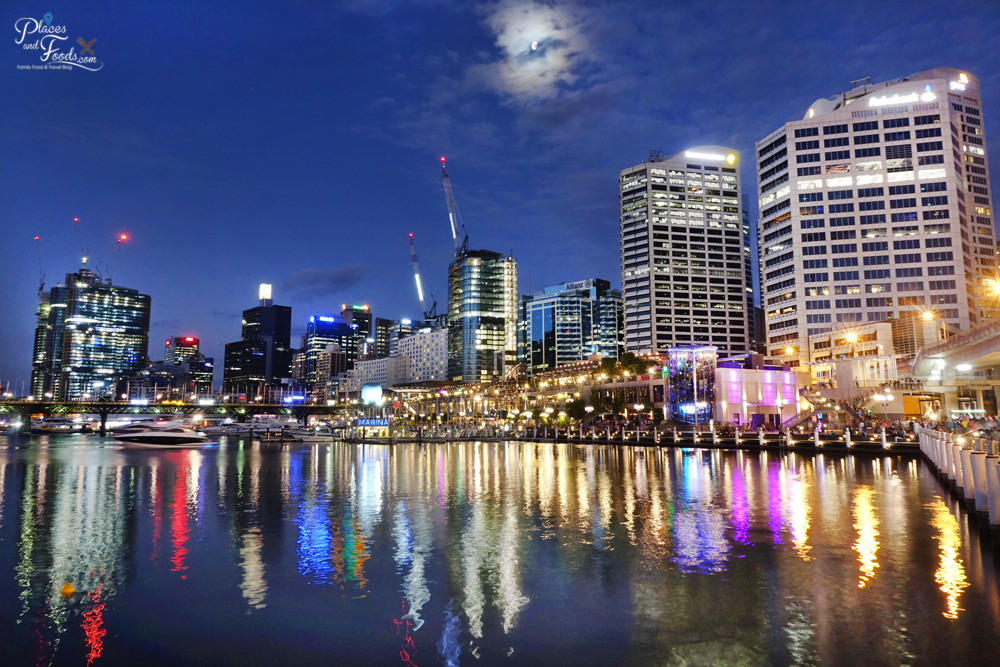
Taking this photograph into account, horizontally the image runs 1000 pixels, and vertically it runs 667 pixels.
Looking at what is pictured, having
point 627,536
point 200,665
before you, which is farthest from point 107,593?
point 627,536

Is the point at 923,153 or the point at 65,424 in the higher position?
the point at 923,153

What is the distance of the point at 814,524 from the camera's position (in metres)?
21.9

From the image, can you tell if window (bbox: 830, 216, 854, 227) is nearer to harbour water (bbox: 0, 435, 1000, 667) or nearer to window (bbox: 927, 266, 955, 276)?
window (bbox: 927, 266, 955, 276)

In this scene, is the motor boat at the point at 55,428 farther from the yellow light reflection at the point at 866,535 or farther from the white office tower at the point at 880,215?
the yellow light reflection at the point at 866,535

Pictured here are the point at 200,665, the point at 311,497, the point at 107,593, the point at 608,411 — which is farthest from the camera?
the point at 608,411

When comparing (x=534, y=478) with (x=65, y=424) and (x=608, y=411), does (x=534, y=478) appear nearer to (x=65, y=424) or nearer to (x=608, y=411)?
(x=608, y=411)

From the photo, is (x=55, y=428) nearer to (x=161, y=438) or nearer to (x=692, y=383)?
(x=161, y=438)

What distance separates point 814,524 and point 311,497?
74.5ft

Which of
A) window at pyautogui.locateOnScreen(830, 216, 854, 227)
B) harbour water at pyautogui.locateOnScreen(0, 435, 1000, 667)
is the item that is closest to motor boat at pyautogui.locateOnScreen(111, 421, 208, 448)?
harbour water at pyautogui.locateOnScreen(0, 435, 1000, 667)

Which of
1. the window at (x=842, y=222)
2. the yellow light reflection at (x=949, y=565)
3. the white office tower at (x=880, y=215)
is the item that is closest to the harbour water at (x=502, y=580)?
the yellow light reflection at (x=949, y=565)

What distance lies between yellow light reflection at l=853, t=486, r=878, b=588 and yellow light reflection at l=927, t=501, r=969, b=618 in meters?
1.44

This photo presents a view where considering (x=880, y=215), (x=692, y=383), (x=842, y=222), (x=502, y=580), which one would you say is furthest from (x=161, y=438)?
(x=880, y=215)

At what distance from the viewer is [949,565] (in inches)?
632

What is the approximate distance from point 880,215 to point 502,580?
547 ft
